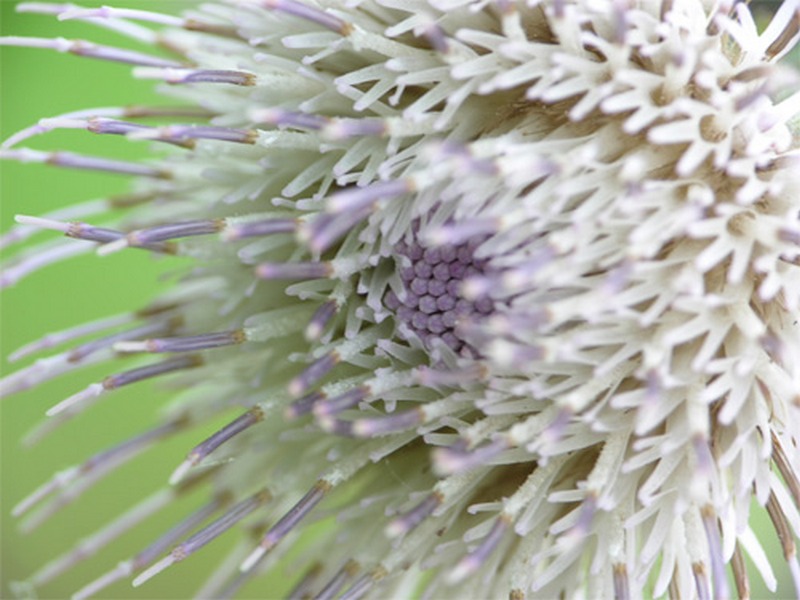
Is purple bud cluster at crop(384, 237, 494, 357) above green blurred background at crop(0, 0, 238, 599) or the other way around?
above

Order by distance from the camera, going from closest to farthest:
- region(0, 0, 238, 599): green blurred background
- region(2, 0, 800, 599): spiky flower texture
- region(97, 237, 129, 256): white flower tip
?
region(2, 0, 800, 599): spiky flower texture, region(97, 237, 129, 256): white flower tip, region(0, 0, 238, 599): green blurred background

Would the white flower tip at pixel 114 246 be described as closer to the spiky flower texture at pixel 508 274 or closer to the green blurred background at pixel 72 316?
the spiky flower texture at pixel 508 274

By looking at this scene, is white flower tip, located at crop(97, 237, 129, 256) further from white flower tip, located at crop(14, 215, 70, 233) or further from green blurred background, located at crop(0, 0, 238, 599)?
green blurred background, located at crop(0, 0, 238, 599)

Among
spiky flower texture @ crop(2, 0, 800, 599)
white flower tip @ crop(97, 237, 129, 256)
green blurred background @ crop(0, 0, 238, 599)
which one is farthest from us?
green blurred background @ crop(0, 0, 238, 599)

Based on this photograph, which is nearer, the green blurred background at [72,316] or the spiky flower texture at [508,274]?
the spiky flower texture at [508,274]

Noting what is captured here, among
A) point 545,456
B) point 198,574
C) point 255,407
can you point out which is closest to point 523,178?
point 545,456

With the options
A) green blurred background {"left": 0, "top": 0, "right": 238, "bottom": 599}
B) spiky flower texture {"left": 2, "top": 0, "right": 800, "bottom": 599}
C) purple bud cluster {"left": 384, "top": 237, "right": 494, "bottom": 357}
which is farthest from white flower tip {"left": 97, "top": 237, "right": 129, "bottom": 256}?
green blurred background {"left": 0, "top": 0, "right": 238, "bottom": 599}

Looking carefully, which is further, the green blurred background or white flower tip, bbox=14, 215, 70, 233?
the green blurred background

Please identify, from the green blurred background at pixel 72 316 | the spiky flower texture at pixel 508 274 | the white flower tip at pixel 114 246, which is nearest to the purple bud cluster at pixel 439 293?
the spiky flower texture at pixel 508 274
